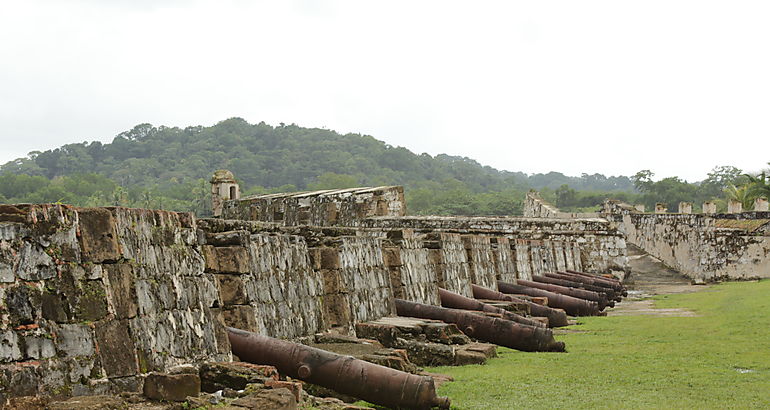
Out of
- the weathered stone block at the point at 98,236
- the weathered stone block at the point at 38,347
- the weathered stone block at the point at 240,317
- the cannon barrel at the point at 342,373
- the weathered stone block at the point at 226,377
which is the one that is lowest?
the cannon barrel at the point at 342,373

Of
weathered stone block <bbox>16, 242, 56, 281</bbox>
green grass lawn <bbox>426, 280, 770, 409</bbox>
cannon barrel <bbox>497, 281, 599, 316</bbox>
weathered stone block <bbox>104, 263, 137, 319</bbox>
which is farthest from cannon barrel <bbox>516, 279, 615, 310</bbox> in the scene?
weathered stone block <bbox>16, 242, 56, 281</bbox>

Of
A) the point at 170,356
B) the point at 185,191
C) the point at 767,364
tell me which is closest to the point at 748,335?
the point at 767,364

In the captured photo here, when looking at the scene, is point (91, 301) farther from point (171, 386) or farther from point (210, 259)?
point (210, 259)

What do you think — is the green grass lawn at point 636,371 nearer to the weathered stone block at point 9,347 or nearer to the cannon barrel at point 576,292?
the weathered stone block at point 9,347

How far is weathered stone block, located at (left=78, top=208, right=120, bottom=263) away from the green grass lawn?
343 centimetres

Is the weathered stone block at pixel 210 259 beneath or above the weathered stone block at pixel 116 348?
above

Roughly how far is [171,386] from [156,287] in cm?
137

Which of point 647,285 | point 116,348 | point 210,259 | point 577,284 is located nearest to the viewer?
point 116,348

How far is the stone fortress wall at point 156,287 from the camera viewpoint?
598 cm

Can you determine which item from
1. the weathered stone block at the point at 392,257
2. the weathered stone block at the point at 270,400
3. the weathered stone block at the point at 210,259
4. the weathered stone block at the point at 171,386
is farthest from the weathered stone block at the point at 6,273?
the weathered stone block at the point at 392,257

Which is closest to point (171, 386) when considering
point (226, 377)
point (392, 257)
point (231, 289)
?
point (226, 377)

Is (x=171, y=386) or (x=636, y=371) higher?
(x=171, y=386)

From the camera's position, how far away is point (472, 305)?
16062 millimetres

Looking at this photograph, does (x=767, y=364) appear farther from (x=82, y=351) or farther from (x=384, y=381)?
(x=82, y=351)
